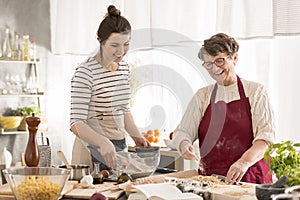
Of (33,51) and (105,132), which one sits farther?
(33,51)

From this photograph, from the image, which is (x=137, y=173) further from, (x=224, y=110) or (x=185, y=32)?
(x=185, y=32)

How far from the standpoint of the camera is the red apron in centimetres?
270

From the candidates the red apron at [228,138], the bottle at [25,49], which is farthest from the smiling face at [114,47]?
the bottle at [25,49]

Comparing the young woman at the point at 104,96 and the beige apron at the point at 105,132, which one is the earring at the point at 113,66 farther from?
the beige apron at the point at 105,132

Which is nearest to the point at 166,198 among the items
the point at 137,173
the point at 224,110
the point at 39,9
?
the point at 137,173

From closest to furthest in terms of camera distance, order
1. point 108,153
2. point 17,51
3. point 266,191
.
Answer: point 266,191, point 108,153, point 17,51

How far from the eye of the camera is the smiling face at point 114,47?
285cm

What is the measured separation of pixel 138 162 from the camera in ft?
7.84

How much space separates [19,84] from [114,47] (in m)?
2.73

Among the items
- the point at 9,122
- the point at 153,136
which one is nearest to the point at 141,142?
the point at 153,136

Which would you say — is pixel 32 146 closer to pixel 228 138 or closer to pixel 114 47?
pixel 114 47

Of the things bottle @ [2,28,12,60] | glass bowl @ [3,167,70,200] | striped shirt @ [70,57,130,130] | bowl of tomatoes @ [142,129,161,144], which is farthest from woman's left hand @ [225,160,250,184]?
bottle @ [2,28,12,60]

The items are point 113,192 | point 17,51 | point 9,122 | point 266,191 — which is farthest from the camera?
point 17,51

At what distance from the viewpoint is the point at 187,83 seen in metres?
4.15
